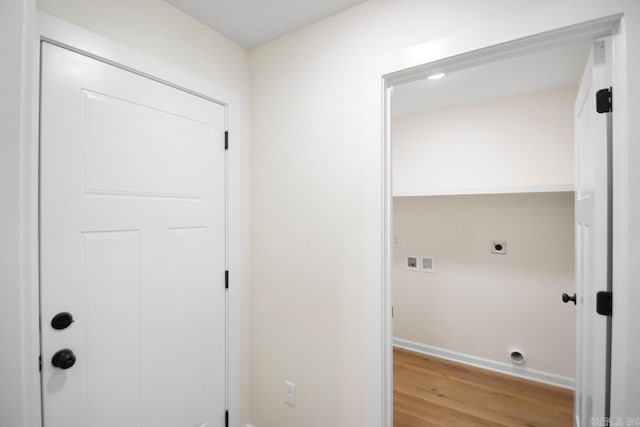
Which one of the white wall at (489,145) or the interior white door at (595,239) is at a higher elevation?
the white wall at (489,145)

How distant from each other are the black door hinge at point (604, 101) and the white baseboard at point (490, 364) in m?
2.42

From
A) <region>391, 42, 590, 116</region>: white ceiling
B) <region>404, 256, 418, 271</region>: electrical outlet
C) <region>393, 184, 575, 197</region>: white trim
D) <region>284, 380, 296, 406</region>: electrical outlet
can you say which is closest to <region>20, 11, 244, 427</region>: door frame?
<region>284, 380, 296, 406</region>: electrical outlet

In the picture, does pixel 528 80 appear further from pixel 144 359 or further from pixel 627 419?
pixel 144 359

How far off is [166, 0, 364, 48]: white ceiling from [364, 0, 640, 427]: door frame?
1.36 ft

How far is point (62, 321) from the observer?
1049 millimetres

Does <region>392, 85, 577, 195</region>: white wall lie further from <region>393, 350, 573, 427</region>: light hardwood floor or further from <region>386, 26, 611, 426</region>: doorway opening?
<region>393, 350, 573, 427</region>: light hardwood floor

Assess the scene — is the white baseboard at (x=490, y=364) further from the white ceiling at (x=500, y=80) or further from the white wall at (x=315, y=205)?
the white ceiling at (x=500, y=80)

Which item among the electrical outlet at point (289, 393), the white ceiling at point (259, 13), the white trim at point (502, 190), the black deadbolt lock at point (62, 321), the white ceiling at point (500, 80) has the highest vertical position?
the white ceiling at point (500, 80)

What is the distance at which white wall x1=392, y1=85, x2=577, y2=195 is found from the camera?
92.4 inches

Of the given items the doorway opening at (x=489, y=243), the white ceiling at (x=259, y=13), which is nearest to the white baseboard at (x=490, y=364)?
the doorway opening at (x=489, y=243)

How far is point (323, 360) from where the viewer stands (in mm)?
1518

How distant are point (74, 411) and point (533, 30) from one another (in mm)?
2161

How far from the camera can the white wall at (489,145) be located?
2346 millimetres

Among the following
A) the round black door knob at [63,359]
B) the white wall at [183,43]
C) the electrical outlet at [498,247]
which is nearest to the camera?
the round black door knob at [63,359]
